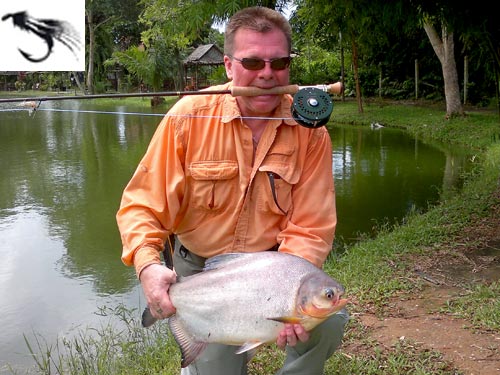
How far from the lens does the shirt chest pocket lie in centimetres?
265

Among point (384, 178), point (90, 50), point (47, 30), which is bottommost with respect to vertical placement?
point (384, 178)

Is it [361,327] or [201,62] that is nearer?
[361,327]

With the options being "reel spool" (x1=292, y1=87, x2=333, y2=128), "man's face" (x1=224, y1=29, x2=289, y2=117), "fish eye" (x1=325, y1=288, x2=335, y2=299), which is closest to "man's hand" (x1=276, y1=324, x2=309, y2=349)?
"fish eye" (x1=325, y1=288, x2=335, y2=299)

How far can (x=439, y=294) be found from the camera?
4445 mm

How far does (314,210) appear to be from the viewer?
269cm

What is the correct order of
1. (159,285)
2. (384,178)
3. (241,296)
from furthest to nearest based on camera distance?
(384,178) → (159,285) → (241,296)

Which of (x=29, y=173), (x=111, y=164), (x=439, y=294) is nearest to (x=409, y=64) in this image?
(x=111, y=164)

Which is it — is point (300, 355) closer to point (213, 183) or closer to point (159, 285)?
point (159, 285)

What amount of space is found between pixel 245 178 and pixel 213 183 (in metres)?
0.15

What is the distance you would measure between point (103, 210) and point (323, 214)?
257 inches

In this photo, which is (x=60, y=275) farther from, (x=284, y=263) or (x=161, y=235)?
(x=284, y=263)

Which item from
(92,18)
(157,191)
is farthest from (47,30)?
(92,18)

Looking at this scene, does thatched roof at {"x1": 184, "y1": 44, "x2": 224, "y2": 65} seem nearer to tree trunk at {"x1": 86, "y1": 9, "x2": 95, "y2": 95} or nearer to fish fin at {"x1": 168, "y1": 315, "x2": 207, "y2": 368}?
tree trunk at {"x1": 86, "y1": 9, "x2": 95, "y2": 95}

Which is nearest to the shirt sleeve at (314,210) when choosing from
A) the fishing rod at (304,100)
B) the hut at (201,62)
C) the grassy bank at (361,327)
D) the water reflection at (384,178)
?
the fishing rod at (304,100)
